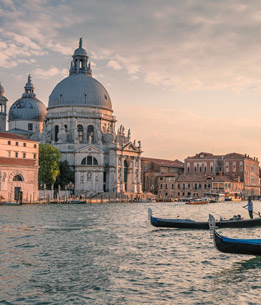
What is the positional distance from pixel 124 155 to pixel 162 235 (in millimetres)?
54383

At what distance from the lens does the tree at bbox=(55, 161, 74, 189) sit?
6636 centimetres

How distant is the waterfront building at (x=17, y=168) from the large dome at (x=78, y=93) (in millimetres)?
26634

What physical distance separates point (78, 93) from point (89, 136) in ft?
24.2

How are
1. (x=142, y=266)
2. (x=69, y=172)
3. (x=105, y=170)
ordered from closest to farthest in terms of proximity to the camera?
1. (x=142, y=266)
2. (x=69, y=172)
3. (x=105, y=170)

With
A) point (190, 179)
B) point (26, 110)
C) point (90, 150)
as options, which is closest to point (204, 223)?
point (90, 150)

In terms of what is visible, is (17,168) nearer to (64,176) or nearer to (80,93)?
(64,176)

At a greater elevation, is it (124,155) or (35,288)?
(124,155)

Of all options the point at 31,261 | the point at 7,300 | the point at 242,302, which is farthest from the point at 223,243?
the point at 7,300

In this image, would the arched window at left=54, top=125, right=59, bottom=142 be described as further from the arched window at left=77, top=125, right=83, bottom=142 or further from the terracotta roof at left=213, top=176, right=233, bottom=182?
the terracotta roof at left=213, top=176, right=233, bottom=182

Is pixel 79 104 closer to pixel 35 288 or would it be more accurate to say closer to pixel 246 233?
pixel 246 233

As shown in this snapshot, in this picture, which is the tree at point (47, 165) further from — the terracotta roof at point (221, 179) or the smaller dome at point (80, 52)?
the terracotta roof at point (221, 179)

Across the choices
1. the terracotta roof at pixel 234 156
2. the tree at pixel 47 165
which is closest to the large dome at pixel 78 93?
the tree at pixel 47 165

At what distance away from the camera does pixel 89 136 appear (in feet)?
242

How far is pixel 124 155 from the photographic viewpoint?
75.4 m
